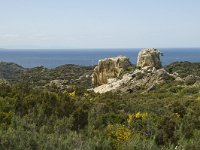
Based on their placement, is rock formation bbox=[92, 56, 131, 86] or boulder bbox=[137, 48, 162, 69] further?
rock formation bbox=[92, 56, 131, 86]

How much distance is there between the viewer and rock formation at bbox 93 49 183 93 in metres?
37.5

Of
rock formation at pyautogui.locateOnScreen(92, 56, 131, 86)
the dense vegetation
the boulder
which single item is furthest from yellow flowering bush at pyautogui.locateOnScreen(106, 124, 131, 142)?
rock formation at pyautogui.locateOnScreen(92, 56, 131, 86)

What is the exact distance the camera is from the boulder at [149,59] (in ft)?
149

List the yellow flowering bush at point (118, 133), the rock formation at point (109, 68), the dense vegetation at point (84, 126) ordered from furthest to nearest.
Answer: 1. the rock formation at point (109, 68)
2. the yellow flowering bush at point (118, 133)
3. the dense vegetation at point (84, 126)

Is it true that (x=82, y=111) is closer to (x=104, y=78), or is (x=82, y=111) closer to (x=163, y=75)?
(x=163, y=75)

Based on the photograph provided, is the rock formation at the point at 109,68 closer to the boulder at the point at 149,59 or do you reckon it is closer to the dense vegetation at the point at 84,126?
the boulder at the point at 149,59

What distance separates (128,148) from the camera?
32.8ft

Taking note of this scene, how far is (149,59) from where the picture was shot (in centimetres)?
4541

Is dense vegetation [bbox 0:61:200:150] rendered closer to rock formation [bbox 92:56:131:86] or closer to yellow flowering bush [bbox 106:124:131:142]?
yellow flowering bush [bbox 106:124:131:142]

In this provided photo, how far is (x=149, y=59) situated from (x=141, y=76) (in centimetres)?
655

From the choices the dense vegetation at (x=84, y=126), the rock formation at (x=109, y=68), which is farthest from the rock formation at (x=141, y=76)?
the dense vegetation at (x=84, y=126)

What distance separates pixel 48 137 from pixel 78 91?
17.3 metres

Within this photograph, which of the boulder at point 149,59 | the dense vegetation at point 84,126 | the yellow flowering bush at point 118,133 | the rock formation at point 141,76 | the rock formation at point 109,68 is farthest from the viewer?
the rock formation at point 109,68

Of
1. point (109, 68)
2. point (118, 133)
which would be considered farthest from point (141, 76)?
point (118, 133)
